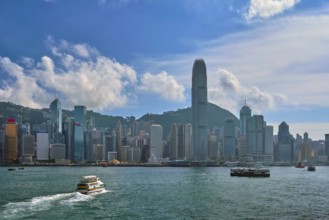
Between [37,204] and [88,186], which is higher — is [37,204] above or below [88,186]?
below

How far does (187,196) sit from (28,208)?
36.4 metres

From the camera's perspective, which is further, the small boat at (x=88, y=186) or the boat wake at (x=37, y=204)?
the small boat at (x=88, y=186)

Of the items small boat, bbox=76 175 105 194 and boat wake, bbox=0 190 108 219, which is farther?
small boat, bbox=76 175 105 194

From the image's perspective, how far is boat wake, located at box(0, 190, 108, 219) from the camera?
216 feet

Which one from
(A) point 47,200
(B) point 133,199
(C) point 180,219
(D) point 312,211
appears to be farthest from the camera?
(B) point 133,199

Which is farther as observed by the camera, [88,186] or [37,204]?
[88,186]

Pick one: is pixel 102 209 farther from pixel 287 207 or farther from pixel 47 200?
pixel 287 207

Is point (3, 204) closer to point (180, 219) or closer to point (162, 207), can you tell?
point (162, 207)

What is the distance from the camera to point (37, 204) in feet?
246

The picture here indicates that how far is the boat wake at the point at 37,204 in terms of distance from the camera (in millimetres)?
65775

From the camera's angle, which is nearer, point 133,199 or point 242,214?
point 242,214

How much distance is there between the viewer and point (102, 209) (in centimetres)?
7275

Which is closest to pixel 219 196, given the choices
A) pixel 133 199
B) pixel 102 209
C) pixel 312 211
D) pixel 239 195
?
pixel 239 195

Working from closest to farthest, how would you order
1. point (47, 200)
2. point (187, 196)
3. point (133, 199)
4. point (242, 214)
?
point (242, 214) → point (47, 200) → point (133, 199) → point (187, 196)
